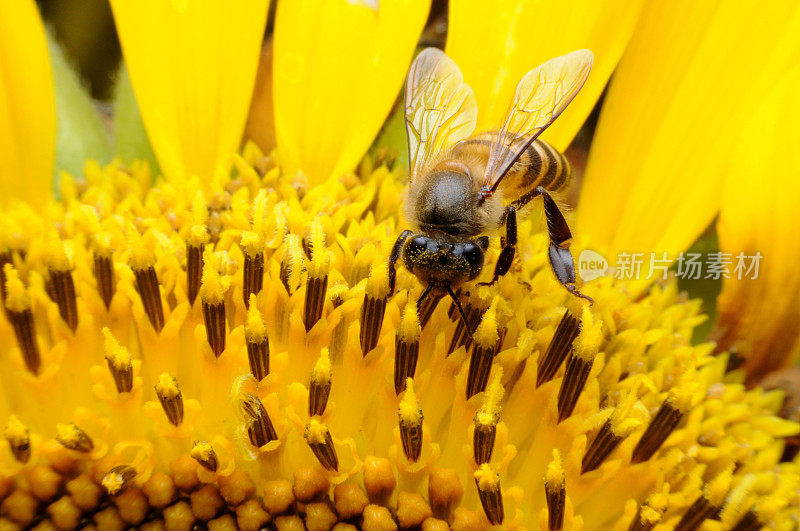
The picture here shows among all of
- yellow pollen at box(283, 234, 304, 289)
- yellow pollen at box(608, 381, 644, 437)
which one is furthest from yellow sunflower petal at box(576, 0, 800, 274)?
yellow pollen at box(283, 234, 304, 289)

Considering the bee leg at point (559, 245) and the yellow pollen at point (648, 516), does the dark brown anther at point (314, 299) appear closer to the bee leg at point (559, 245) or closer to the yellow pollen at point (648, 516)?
the bee leg at point (559, 245)

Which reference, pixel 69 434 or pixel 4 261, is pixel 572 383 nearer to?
pixel 69 434

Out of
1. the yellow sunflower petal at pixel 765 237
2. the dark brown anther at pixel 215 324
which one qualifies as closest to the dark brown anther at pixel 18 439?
the dark brown anther at pixel 215 324

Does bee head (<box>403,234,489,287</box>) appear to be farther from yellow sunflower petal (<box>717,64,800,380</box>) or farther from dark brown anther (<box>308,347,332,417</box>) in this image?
yellow sunflower petal (<box>717,64,800,380</box>)

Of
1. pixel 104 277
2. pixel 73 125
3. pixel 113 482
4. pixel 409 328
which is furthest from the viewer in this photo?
pixel 73 125

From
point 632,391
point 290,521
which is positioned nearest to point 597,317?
point 632,391

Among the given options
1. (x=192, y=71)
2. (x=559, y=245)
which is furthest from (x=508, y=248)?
(x=192, y=71)
